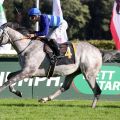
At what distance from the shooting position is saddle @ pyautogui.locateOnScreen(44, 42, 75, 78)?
44.5 feet

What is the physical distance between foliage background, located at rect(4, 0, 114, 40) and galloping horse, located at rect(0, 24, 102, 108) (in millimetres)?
49348

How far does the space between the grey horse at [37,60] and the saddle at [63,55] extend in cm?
8

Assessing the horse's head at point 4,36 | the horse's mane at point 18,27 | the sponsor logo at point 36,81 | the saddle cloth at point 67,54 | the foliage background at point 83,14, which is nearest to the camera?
the horse's head at point 4,36

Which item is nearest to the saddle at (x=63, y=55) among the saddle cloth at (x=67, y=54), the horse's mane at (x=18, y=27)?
the saddle cloth at (x=67, y=54)

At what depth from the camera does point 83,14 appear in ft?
232

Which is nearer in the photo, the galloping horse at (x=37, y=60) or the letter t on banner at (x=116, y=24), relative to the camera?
the galloping horse at (x=37, y=60)

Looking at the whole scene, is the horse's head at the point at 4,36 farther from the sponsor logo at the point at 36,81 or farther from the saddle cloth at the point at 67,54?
the sponsor logo at the point at 36,81

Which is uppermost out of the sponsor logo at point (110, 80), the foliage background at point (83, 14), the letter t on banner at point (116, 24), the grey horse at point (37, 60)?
the grey horse at point (37, 60)

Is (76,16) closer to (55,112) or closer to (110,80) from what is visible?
(110,80)

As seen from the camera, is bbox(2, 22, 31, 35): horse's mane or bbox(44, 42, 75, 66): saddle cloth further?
bbox(44, 42, 75, 66): saddle cloth

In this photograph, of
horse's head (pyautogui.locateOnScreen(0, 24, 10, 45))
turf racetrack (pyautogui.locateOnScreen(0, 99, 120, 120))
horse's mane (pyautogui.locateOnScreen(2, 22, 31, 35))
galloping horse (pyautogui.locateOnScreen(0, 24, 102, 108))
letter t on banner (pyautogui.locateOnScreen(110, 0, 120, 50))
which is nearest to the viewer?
turf racetrack (pyautogui.locateOnScreen(0, 99, 120, 120))

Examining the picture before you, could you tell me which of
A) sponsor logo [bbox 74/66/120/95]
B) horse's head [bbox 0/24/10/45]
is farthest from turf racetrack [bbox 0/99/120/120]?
sponsor logo [bbox 74/66/120/95]

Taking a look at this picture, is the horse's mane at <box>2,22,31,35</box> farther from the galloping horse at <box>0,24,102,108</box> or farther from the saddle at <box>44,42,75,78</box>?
the saddle at <box>44,42,75,78</box>

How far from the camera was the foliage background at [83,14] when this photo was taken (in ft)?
218
